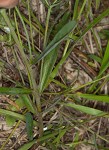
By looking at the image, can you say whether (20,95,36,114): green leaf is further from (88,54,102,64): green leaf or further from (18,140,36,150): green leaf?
(88,54,102,64): green leaf

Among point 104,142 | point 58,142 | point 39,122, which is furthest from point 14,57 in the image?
point 104,142

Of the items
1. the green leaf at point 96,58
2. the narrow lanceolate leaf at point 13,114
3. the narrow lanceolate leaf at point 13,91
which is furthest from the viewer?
the green leaf at point 96,58

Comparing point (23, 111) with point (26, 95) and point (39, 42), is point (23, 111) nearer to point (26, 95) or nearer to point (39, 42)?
point (26, 95)

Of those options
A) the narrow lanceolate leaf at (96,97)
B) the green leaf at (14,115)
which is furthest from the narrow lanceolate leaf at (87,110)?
the green leaf at (14,115)

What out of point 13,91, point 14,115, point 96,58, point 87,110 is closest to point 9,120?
point 14,115

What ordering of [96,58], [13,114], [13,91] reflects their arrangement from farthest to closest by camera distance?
[96,58] → [13,114] → [13,91]

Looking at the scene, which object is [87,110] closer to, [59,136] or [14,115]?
[59,136]

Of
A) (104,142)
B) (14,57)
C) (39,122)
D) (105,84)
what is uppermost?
(14,57)

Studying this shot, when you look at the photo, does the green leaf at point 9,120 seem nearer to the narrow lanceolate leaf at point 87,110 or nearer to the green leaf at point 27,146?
the green leaf at point 27,146

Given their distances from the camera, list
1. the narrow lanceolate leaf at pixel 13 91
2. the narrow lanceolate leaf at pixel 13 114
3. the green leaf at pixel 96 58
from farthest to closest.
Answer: the green leaf at pixel 96 58, the narrow lanceolate leaf at pixel 13 114, the narrow lanceolate leaf at pixel 13 91

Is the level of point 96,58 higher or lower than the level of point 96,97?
higher

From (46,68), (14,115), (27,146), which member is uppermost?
(46,68)
